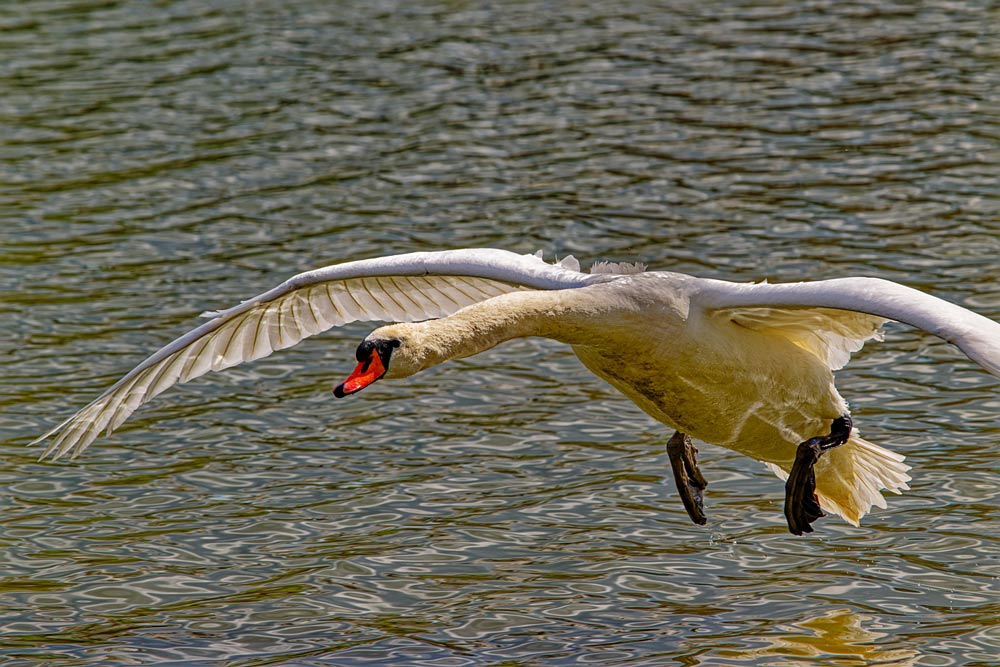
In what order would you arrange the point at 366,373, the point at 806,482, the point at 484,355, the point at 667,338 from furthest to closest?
the point at 484,355
the point at 806,482
the point at 667,338
the point at 366,373

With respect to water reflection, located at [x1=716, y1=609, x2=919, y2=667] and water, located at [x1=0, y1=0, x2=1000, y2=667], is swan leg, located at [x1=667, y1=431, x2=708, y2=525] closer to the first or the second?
water, located at [x1=0, y1=0, x2=1000, y2=667]

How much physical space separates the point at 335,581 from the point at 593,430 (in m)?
2.60

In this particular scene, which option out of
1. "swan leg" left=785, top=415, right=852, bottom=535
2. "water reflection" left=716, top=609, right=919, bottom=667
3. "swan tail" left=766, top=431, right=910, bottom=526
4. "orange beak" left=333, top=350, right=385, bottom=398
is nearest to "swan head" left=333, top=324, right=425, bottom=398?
"orange beak" left=333, top=350, right=385, bottom=398

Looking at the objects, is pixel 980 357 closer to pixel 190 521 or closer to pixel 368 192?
pixel 190 521

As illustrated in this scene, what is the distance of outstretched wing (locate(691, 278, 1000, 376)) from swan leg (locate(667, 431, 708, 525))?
923 mm

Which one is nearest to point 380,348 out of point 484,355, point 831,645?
point 831,645

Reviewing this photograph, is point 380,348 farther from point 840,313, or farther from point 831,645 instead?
point 831,645

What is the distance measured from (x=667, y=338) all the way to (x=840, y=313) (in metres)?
1.05

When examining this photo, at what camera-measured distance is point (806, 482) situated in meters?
8.63

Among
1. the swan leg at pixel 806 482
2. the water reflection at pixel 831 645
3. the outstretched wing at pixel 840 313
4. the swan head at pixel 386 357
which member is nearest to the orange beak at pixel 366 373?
the swan head at pixel 386 357

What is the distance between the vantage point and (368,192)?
54.0ft

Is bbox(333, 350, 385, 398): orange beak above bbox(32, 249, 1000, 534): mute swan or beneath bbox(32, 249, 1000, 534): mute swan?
above

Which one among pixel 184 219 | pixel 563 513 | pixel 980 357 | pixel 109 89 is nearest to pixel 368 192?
pixel 184 219

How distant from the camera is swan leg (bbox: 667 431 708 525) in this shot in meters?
9.25
